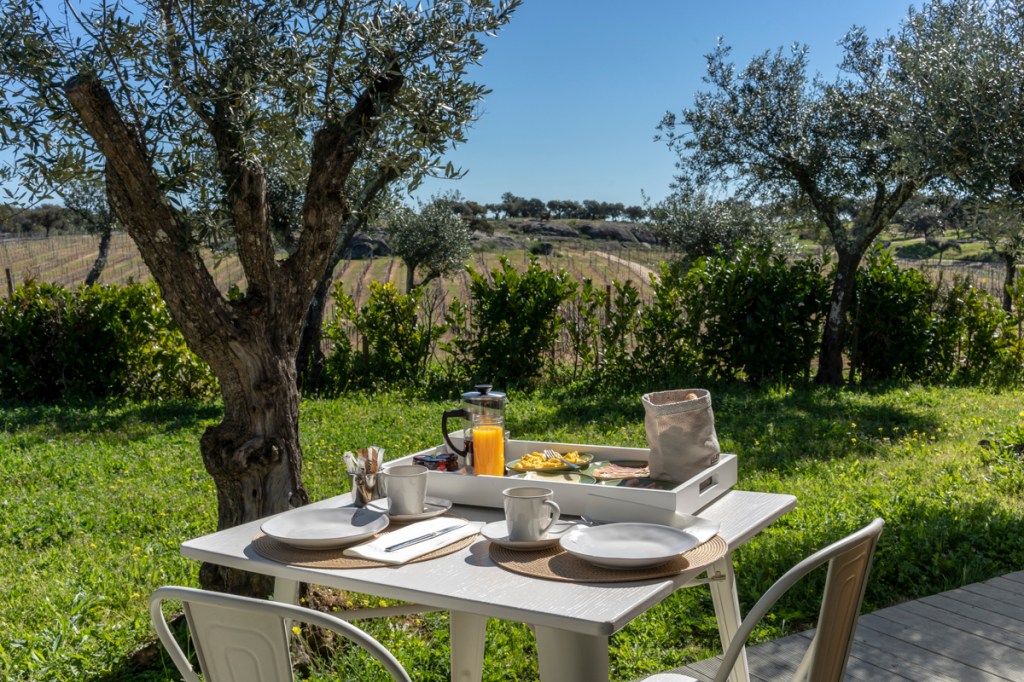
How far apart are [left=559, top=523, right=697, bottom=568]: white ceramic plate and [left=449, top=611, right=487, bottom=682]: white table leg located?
87 centimetres

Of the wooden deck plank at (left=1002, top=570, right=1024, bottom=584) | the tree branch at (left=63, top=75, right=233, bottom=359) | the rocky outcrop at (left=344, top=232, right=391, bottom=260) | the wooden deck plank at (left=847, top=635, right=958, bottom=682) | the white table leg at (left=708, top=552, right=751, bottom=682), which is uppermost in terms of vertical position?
the rocky outcrop at (left=344, top=232, right=391, bottom=260)

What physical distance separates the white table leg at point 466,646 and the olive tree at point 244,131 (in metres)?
1.06

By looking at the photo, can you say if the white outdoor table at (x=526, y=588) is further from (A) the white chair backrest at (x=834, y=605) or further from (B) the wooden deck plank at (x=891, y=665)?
(B) the wooden deck plank at (x=891, y=665)

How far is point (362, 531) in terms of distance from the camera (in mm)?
2215

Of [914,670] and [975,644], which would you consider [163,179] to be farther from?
[975,644]

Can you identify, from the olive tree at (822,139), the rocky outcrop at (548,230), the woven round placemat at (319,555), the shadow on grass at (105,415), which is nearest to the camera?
the woven round placemat at (319,555)

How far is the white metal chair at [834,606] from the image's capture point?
1.56 metres

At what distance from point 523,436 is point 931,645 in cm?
444

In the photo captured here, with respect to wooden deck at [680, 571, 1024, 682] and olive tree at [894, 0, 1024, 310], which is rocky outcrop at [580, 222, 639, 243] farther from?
wooden deck at [680, 571, 1024, 682]

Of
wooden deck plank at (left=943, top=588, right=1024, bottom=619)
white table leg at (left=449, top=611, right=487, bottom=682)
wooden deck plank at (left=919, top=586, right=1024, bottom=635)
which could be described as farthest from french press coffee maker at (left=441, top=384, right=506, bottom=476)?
wooden deck plank at (left=943, top=588, right=1024, bottom=619)

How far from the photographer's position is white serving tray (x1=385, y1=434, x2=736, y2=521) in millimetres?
2266

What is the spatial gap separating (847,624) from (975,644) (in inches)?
82.5

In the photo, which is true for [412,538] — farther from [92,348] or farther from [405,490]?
[92,348]

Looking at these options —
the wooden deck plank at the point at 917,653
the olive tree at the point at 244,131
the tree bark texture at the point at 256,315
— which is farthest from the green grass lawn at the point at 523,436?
the olive tree at the point at 244,131
